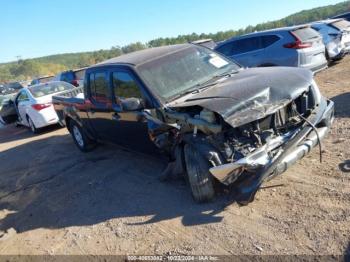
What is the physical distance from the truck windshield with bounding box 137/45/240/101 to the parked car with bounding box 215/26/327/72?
4.46m

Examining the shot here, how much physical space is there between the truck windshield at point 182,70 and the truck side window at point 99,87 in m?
1.05

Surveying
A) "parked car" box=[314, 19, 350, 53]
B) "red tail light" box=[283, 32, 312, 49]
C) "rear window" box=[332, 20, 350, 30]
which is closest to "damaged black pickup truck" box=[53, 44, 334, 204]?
"red tail light" box=[283, 32, 312, 49]

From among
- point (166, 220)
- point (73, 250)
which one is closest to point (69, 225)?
point (73, 250)

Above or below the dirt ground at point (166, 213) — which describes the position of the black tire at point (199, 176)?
above

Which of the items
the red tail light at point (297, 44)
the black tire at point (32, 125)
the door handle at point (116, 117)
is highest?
the door handle at point (116, 117)

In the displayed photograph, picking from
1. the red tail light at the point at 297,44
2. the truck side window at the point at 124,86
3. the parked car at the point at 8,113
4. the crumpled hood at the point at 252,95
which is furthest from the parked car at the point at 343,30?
the parked car at the point at 8,113

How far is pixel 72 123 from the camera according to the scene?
8.27 meters

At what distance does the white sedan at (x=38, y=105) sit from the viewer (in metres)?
11.1

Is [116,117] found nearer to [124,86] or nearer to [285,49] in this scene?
[124,86]

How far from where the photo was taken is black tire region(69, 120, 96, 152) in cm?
781

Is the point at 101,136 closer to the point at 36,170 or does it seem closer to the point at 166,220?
the point at 36,170

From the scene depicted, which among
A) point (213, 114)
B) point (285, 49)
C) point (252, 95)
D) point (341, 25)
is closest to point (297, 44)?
point (285, 49)

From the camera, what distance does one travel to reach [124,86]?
5543 mm

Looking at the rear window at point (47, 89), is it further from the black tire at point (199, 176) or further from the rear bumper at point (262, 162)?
the rear bumper at point (262, 162)
